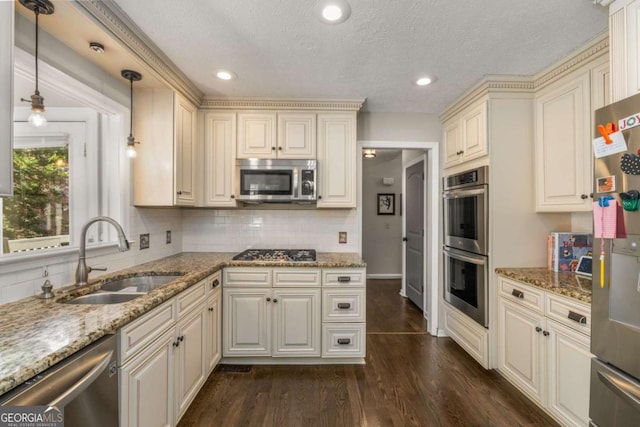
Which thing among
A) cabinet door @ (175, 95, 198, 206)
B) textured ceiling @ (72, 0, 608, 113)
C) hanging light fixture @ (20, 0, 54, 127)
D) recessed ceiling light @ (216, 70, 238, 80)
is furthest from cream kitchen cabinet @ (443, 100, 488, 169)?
hanging light fixture @ (20, 0, 54, 127)

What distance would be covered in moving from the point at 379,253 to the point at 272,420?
443cm

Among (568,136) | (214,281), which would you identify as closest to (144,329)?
(214,281)

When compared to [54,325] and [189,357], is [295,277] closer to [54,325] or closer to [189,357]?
[189,357]

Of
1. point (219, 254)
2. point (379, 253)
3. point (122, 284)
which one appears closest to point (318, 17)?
point (122, 284)

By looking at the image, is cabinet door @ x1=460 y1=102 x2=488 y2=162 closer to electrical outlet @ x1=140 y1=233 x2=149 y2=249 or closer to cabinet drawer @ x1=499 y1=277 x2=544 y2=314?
cabinet drawer @ x1=499 y1=277 x2=544 y2=314

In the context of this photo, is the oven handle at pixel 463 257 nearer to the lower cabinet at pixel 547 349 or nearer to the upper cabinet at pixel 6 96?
the lower cabinet at pixel 547 349

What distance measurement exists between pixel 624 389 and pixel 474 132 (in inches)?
79.3

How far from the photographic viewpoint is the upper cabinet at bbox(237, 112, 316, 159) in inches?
112

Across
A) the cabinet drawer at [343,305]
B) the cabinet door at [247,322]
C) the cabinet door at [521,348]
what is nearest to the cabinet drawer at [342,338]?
the cabinet drawer at [343,305]

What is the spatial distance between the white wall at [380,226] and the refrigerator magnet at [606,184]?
181 inches

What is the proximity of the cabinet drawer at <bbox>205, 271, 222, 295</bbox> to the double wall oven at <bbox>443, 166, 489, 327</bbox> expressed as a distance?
2.22m

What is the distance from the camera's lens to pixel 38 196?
167 cm

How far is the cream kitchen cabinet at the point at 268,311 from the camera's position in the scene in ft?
8.15

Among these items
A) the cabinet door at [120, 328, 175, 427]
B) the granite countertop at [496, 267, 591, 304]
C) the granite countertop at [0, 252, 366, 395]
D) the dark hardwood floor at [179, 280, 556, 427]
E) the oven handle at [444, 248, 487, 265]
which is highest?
the oven handle at [444, 248, 487, 265]
